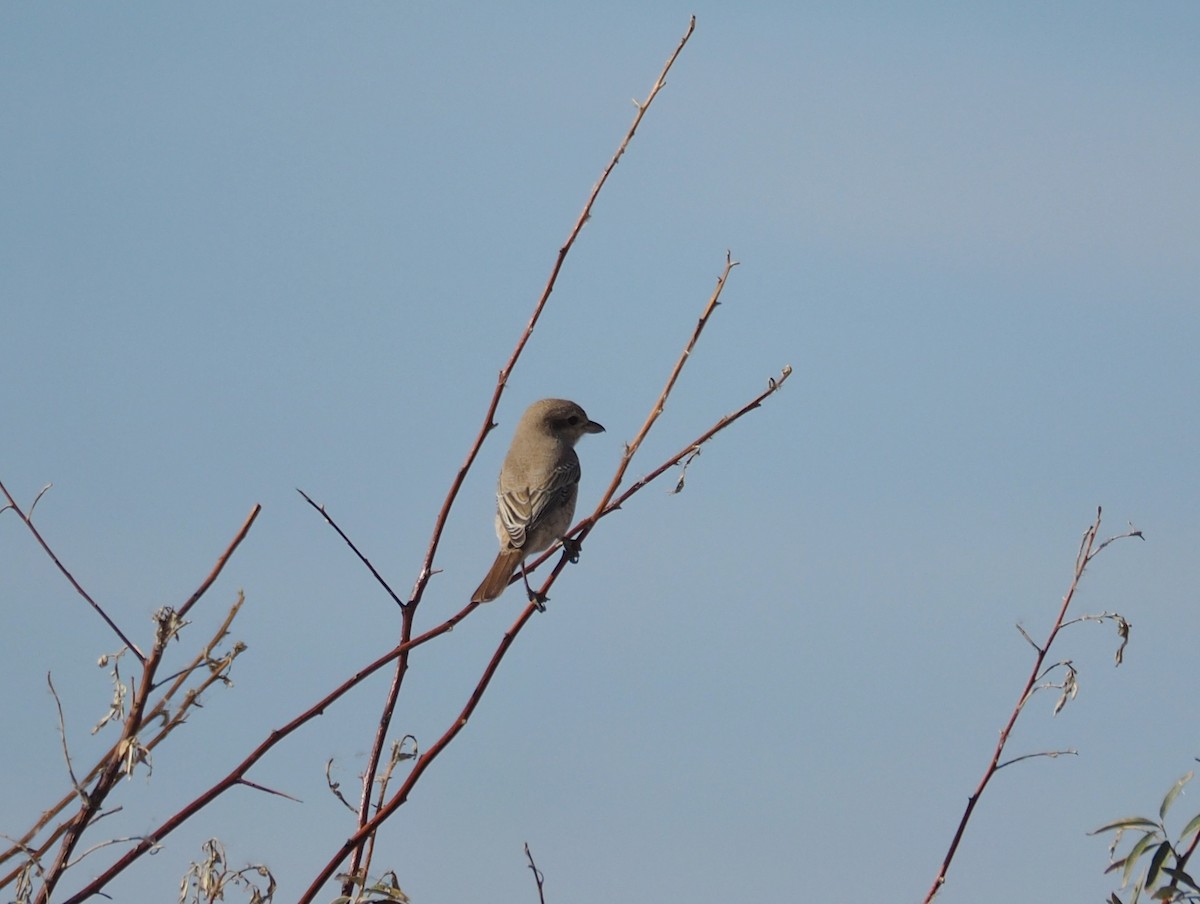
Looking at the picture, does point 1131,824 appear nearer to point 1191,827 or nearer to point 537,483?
point 1191,827

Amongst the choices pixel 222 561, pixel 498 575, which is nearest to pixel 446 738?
pixel 222 561

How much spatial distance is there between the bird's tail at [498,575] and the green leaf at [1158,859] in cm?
348

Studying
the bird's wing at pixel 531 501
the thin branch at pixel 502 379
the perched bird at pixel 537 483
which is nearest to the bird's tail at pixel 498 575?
the perched bird at pixel 537 483

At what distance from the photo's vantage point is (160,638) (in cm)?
217

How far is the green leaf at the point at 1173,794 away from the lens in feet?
8.67

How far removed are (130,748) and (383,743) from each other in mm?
756

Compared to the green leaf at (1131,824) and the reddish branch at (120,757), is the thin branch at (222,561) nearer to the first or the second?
the reddish branch at (120,757)

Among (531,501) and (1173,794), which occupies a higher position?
(531,501)

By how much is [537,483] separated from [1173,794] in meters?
4.79

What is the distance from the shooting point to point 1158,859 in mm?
2607

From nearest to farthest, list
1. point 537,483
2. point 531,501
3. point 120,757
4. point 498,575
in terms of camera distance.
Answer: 1. point 120,757
2. point 498,575
3. point 531,501
4. point 537,483

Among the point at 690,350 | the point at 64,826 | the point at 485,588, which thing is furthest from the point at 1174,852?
the point at 485,588

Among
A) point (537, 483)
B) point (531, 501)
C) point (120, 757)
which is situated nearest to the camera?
point (120, 757)

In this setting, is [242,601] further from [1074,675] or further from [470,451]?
[1074,675]
